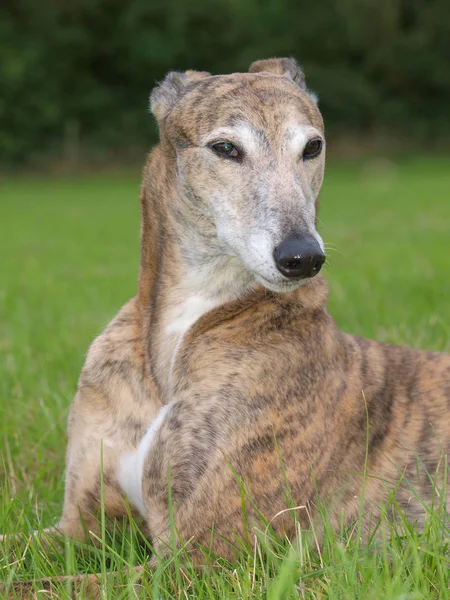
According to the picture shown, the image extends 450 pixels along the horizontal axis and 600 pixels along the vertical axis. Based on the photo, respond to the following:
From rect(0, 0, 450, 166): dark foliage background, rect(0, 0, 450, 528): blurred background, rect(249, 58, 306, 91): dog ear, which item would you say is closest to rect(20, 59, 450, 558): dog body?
rect(249, 58, 306, 91): dog ear

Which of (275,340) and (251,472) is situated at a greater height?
(275,340)

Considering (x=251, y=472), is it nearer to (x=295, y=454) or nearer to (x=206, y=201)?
(x=295, y=454)

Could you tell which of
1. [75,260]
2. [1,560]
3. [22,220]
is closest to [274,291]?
[1,560]

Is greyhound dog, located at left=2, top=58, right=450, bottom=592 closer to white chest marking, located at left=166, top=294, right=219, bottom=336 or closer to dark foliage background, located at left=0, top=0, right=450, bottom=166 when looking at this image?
white chest marking, located at left=166, top=294, right=219, bottom=336

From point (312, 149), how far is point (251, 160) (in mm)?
270

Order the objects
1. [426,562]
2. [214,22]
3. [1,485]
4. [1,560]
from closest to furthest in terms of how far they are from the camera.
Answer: [426,562] → [1,560] → [1,485] → [214,22]

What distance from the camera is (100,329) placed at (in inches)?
178

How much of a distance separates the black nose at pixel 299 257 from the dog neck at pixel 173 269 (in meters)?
0.33

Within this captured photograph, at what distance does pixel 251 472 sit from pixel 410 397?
0.90 m

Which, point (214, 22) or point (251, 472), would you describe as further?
point (214, 22)

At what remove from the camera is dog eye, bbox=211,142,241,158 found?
3059mm

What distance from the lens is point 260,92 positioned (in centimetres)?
314

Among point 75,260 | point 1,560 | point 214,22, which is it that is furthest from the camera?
point 214,22

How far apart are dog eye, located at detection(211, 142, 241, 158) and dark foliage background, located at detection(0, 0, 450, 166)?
31136 millimetres
